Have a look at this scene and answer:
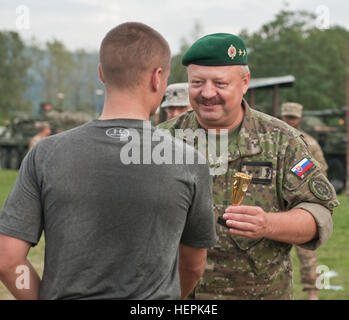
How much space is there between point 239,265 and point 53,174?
127 centimetres

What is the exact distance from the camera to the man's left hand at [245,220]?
219cm

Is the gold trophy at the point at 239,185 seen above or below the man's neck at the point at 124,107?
below

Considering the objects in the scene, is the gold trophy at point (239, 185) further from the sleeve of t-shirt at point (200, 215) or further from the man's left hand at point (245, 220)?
the sleeve of t-shirt at point (200, 215)

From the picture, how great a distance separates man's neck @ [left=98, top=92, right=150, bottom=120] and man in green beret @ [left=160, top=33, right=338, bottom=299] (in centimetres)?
86

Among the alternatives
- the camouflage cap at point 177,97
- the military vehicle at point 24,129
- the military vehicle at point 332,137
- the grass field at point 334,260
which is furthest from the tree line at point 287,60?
the camouflage cap at point 177,97

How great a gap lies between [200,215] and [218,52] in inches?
42.3

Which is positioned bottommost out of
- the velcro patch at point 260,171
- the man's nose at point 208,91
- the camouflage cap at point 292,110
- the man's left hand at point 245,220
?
the man's left hand at point 245,220

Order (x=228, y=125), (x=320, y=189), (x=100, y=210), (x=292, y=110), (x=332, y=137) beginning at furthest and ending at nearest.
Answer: (x=332, y=137)
(x=292, y=110)
(x=228, y=125)
(x=320, y=189)
(x=100, y=210)

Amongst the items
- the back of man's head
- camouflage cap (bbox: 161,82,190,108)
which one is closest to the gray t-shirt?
the back of man's head

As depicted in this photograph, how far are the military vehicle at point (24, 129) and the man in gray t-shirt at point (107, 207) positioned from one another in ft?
72.9

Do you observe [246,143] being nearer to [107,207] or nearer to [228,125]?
[228,125]

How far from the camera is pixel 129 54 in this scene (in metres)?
1.83

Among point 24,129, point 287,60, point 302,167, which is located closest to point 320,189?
point 302,167

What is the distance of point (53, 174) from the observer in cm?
172
